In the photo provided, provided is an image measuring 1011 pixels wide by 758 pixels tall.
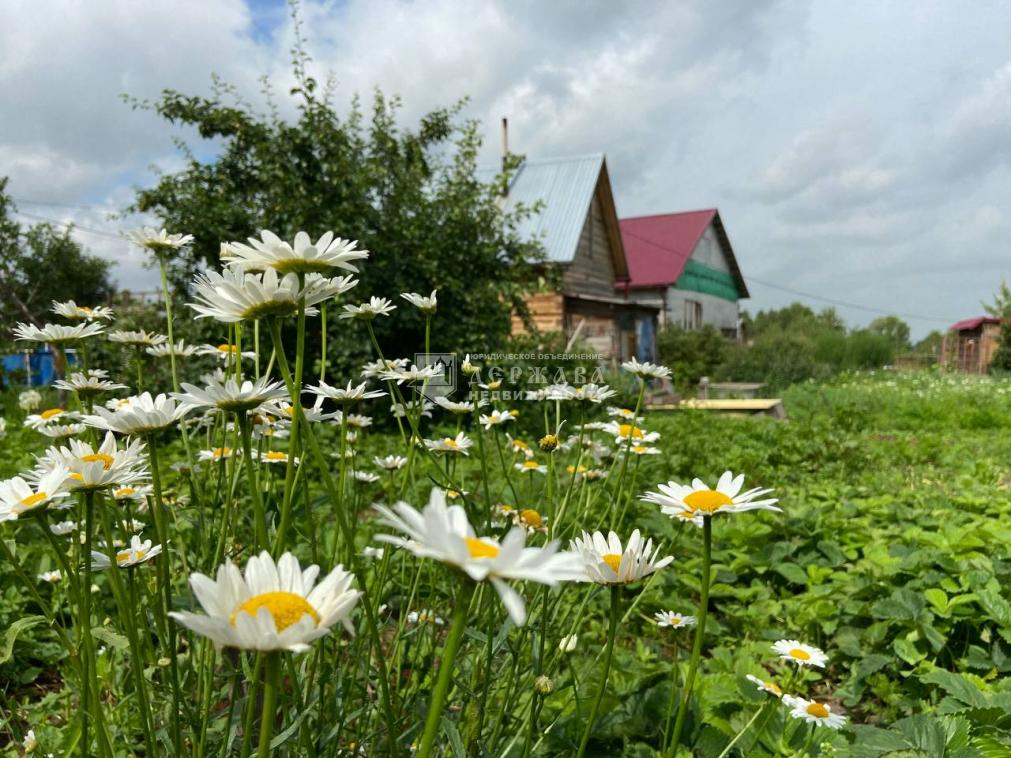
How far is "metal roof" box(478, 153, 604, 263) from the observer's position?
12211 millimetres

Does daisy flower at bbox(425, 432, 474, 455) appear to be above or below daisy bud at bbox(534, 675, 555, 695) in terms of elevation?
above

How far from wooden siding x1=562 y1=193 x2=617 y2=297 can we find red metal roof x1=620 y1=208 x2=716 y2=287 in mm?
4159

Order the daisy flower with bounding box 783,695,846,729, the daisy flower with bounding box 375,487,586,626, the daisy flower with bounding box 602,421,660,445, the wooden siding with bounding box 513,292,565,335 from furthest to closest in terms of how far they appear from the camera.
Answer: the wooden siding with bounding box 513,292,565,335 < the daisy flower with bounding box 602,421,660,445 < the daisy flower with bounding box 783,695,846,729 < the daisy flower with bounding box 375,487,586,626

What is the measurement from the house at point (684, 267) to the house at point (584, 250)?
11.4 ft

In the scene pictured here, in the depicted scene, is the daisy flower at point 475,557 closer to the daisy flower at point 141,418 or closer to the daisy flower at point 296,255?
the daisy flower at point 296,255

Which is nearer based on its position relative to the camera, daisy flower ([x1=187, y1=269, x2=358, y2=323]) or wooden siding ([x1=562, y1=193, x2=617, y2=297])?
daisy flower ([x1=187, y1=269, x2=358, y2=323])

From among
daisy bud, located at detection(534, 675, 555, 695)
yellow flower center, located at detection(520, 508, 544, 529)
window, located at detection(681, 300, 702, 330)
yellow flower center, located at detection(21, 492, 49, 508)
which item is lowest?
daisy bud, located at detection(534, 675, 555, 695)

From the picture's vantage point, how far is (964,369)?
65.4 ft

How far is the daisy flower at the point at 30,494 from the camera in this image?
2.51 feet

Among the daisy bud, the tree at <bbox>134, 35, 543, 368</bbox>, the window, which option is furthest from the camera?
the window

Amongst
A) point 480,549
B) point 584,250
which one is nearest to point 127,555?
point 480,549

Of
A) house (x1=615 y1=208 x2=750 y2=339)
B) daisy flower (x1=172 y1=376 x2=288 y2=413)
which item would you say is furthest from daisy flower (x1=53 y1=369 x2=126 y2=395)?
house (x1=615 y1=208 x2=750 y2=339)

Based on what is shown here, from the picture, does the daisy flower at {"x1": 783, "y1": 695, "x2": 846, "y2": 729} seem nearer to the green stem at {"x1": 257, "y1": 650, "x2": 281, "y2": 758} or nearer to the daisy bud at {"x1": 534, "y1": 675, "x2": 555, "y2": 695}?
the daisy bud at {"x1": 534, "y1": 675, "x2": 555, "y2": 695}

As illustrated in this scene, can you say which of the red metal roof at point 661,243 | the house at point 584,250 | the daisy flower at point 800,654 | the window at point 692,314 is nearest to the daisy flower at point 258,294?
the daisy flower at point 800,654
